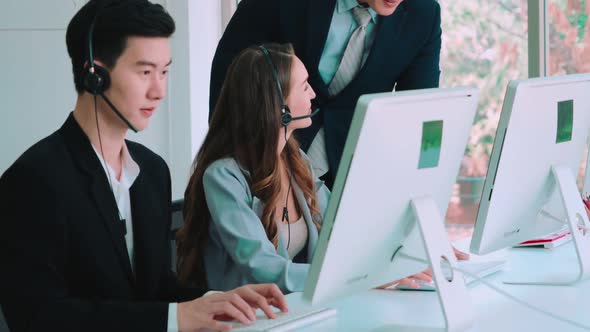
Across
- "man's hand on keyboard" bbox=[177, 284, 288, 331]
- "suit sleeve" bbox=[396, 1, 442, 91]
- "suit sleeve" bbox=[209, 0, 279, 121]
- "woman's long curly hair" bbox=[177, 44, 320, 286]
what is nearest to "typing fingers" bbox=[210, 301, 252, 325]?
"man's hand on keyboard" bbox=[177, 284, 288, 331]

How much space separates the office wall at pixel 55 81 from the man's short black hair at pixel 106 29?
2652 mm

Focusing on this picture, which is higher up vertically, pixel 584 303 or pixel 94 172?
pixel 94 172

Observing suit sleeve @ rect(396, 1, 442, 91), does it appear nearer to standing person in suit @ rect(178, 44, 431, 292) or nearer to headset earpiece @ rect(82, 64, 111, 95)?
standing person in suit @ rect(178, 44, 431, 292)

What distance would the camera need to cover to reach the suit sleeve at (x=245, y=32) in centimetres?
246

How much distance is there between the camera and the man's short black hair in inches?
60.4

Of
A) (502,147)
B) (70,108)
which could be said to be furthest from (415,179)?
(70,108)

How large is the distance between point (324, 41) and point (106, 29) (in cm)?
94

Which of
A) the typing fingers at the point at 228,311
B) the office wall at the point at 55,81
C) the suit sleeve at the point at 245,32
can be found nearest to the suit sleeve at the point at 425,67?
the suit sleeve at the point at 245,32

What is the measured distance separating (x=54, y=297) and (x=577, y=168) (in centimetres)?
111

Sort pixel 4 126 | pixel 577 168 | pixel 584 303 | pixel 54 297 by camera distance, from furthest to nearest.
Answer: pixel 4 126 < pixel 577 168 < pixel 584 303 < pixel 54 297

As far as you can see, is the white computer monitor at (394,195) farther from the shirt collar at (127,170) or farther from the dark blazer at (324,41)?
the dark blazer at (324,41)

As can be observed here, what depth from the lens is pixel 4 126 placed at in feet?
13.5

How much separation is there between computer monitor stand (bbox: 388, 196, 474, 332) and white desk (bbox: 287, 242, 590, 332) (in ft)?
0.15

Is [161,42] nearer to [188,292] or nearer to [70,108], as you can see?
[188,292]
